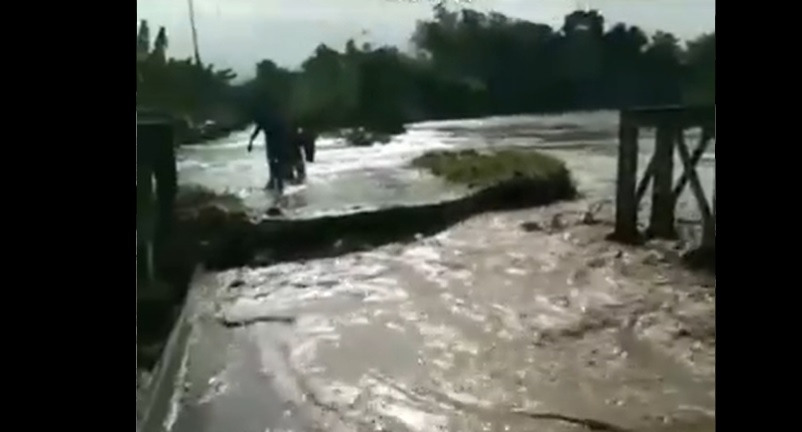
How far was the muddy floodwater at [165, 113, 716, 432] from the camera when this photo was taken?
1100mm

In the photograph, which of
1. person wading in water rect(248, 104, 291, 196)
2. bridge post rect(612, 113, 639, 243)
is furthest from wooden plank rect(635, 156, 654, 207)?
person wading in water rect(248, 104, 291, 196)

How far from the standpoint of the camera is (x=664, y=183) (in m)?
1.17

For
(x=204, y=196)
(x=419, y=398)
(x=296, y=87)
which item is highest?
(x=296, y=87)

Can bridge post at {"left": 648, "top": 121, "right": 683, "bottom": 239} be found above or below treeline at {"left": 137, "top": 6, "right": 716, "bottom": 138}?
below

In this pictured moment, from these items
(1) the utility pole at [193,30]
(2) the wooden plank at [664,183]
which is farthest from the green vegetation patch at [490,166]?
(1) the utility pole at [193,30]

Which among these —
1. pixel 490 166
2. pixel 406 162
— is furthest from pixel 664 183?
pixel 406 162

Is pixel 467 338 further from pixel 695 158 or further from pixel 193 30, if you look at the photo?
pixel 193 30

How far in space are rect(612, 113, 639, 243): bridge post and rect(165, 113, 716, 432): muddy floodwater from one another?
0.02 meters

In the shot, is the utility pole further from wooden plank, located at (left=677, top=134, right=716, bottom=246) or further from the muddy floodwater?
wooden plank, located at (left=677, top=134, right=716, bottom=246)

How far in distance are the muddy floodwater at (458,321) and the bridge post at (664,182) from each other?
23 mm
